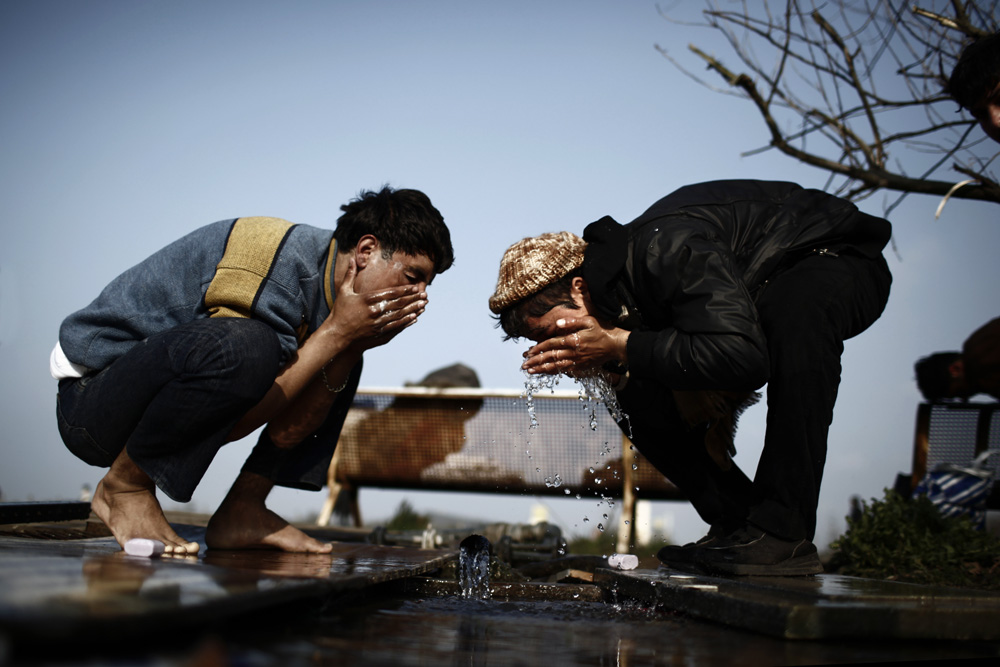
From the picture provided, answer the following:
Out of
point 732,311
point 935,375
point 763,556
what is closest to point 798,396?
point 732,311

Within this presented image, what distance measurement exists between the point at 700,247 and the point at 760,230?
43cm

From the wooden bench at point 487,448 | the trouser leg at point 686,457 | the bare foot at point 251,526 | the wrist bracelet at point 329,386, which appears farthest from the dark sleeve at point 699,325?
the wooden bench at point 487,448

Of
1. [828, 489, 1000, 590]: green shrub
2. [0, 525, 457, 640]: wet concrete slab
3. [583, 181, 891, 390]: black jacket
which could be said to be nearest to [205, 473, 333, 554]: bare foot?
[0, 525, 457, 640]: wet concrete slab

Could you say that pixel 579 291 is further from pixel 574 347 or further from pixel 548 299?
pixel 574 347

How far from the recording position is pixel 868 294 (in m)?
2.72

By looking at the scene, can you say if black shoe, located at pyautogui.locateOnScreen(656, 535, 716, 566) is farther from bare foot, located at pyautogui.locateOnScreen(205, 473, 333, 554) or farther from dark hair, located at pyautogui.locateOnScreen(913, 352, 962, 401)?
dark hair, located at pyautogui.locateOnScreen(913, 352, 962, 401)

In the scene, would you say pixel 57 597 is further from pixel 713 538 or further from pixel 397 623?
pixel 713 538

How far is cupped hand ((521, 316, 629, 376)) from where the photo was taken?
2.55m

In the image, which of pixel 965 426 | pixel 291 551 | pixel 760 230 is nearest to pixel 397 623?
pixel 291 551

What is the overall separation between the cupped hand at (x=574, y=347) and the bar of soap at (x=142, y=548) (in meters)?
1.26

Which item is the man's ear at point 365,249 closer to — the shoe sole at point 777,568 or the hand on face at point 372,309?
the hand on face at point 372,309

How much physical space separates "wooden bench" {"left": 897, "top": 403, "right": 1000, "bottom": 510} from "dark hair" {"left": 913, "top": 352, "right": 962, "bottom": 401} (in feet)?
0.23

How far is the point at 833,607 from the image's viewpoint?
1.65 m

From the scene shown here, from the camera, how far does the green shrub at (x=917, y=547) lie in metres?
3.58
